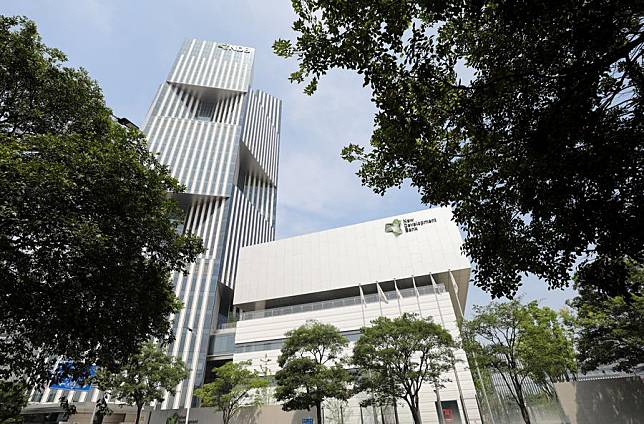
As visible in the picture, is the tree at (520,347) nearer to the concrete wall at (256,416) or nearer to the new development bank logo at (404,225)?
the concrete wall at (256,416)

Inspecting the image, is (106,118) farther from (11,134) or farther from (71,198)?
(71,198)

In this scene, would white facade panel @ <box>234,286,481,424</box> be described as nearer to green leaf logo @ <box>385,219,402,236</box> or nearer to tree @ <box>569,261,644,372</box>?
green leaf logo @ <box>385,219,402,236</box>

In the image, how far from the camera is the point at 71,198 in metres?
7.06

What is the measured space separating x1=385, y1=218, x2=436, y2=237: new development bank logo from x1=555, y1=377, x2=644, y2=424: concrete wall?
20.2 meters

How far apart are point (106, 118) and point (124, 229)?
12.5ft

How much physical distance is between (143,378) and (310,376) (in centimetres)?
1173

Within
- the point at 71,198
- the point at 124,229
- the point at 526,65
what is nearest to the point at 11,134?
the point at 71,198

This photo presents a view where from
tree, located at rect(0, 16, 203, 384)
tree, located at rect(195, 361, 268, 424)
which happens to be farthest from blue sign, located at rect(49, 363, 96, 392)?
tree, located at rect(195, 361, 268, 424)

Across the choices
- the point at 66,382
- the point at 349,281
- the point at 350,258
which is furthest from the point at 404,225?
the point at 66,382

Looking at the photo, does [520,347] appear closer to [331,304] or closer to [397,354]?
[397,354]

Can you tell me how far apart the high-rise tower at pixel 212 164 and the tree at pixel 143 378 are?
670 inches

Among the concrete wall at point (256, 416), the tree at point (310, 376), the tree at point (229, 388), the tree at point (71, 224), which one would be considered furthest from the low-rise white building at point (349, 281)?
the tree at point (71, 224)

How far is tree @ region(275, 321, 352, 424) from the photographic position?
18.7 meters

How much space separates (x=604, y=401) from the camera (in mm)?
17047
